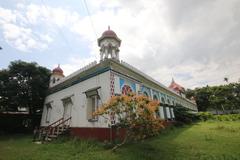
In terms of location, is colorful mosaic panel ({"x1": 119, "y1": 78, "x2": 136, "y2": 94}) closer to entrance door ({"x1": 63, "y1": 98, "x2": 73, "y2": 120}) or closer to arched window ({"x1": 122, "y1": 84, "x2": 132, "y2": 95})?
arched window ({"x1": 122, "y1": 84, "x2": 132, "y2": 95})

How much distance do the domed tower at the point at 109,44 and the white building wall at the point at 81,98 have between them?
10.8 ft

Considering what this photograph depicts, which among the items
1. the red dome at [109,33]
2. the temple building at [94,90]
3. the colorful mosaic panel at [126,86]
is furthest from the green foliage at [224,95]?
the red dome at [109,33]

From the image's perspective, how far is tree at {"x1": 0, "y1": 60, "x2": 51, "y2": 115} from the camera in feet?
58.3

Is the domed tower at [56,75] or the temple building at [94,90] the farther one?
the domed tower at [56,75]

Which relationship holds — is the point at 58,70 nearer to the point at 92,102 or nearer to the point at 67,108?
the point at 67,108

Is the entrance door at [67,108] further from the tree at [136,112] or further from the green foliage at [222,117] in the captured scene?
the green foliage at [222,117]

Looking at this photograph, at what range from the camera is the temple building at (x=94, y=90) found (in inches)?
440

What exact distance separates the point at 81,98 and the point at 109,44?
5.65 meters

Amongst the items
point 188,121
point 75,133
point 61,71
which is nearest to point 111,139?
point 75,133

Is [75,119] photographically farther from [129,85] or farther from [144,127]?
[144,127]

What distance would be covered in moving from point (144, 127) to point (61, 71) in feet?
57.0

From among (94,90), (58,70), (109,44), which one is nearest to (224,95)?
(109,44)

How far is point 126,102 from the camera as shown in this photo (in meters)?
7.86

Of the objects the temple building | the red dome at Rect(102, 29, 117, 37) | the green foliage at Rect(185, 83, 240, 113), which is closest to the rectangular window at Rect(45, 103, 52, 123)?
the temple building
